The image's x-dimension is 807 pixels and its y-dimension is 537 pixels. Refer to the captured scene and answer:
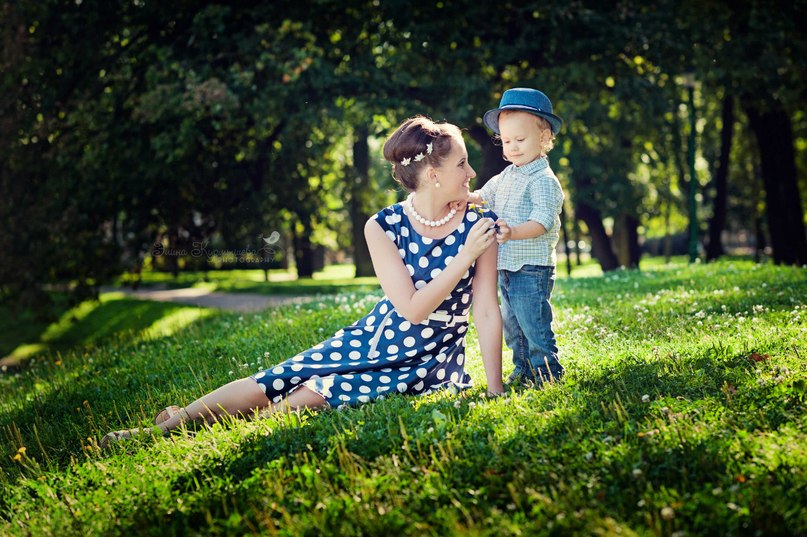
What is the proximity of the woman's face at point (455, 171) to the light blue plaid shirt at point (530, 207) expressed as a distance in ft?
1.58

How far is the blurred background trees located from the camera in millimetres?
14086

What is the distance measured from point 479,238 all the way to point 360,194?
2038 centimetres

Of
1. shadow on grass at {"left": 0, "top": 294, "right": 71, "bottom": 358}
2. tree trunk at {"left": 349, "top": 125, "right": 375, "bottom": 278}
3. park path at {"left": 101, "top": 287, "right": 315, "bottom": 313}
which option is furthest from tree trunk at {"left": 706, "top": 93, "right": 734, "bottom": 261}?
shadow on grass at {"left": 0, "top": 294, "right": 71, "bottom": 358}

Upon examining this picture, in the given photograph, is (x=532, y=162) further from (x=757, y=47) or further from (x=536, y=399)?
(x=757, y=47)

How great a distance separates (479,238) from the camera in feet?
15.5

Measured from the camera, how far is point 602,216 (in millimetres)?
24594

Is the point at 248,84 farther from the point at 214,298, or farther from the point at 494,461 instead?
the point at 494,461

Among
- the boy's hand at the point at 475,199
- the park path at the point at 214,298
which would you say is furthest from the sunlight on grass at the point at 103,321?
the boy's hand at the point at 475,199

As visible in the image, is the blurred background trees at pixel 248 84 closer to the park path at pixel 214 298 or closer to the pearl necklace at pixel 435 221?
the park path at pixel 214 298

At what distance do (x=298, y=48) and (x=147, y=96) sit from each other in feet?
9.67

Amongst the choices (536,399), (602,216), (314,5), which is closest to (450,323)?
(536,399)

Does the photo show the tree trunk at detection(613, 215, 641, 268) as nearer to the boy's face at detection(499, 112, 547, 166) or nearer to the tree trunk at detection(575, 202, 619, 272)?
the tree trunk at detection(575, 202, 619, 272)

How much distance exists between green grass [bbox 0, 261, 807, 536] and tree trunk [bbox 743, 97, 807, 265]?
12.3 metres

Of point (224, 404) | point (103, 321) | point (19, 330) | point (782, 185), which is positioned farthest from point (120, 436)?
point (19, 330)
